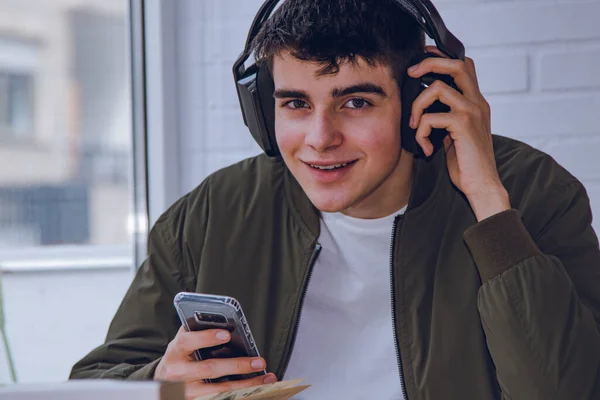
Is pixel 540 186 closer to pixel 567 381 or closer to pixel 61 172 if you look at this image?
pixel 567 381

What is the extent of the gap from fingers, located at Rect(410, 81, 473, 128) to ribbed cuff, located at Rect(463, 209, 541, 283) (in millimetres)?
174

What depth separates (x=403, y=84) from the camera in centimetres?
116

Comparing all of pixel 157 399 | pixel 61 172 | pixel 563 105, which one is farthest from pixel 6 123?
pixel 157 399

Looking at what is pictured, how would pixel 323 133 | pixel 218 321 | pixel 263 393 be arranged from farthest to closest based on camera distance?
pixel 323 133
pixel 218 321
pixel 263 393

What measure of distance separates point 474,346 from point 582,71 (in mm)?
683

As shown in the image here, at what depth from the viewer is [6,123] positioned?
6.07 feet

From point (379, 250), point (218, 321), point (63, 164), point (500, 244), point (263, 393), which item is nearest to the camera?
point (263, 393)

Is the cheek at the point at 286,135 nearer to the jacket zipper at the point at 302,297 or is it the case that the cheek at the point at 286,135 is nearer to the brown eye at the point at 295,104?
the brown eye at the point at 295,104

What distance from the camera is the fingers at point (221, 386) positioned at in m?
0.98

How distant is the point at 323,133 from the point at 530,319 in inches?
16.1

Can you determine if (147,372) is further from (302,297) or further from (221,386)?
(302,297)

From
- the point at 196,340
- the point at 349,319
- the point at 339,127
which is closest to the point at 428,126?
the point at 339,127

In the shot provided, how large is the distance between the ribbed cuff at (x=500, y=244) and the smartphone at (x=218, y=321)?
0.35 m

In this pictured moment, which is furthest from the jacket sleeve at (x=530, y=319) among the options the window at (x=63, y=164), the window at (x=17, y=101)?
the window at (x=17, y=101)
